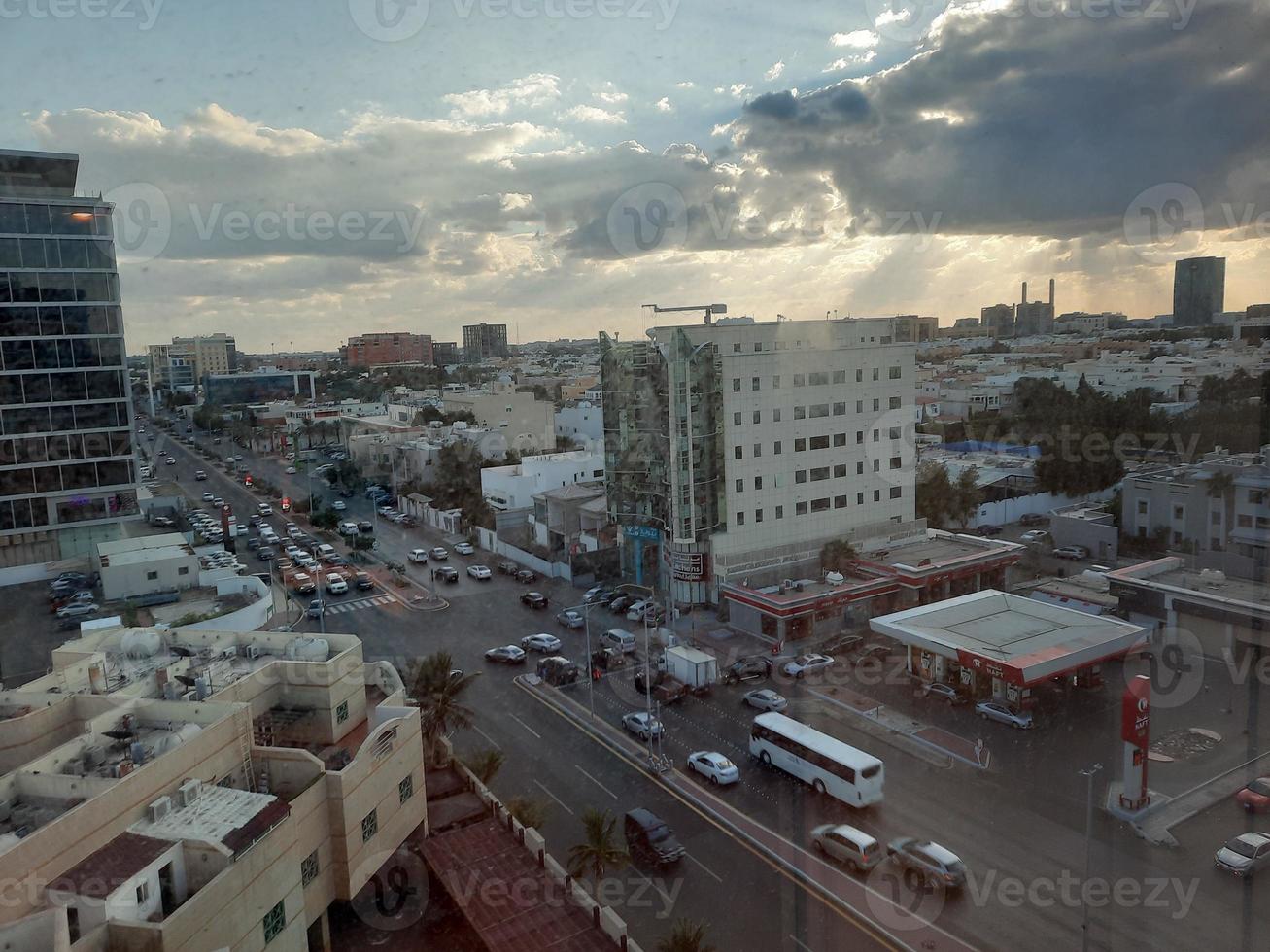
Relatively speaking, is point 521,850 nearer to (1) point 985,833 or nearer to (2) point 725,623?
(1) point 985,833

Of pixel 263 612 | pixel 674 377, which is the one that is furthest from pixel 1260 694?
pixel 263 612

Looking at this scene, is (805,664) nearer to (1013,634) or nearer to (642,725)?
(1013,634)

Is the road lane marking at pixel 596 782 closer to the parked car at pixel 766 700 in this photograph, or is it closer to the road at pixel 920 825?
the road at pixel 920 825

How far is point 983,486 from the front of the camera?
1535 centimetres

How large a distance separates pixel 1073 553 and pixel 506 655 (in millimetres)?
8991

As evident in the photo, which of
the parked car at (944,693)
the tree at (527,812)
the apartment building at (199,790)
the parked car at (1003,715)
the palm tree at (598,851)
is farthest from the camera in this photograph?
the parked car at (944,693)

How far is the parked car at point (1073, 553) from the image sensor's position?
498 inches

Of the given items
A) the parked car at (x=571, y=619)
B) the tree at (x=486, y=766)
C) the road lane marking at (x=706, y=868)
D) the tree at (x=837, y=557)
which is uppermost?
the tree at (x=837, y=557)

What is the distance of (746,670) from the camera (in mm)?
8836

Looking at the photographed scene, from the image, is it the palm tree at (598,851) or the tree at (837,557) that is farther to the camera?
the tree at (837,557)

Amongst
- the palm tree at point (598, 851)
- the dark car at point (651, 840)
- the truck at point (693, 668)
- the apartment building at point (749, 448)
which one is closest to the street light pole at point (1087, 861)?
the dark car at point (651, 840)

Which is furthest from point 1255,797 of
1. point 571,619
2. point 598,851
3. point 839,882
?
point 571,619

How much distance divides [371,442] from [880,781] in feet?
61.5

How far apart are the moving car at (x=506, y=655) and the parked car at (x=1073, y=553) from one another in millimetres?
8692
